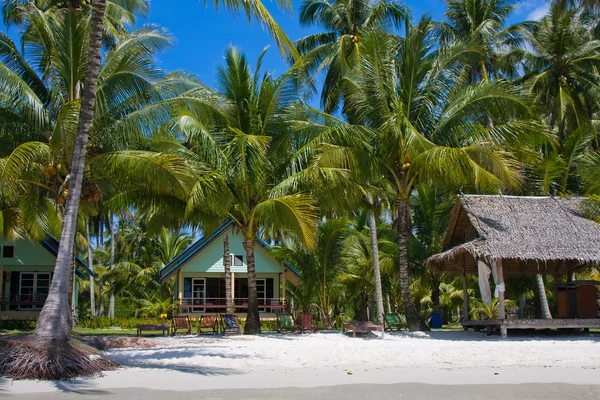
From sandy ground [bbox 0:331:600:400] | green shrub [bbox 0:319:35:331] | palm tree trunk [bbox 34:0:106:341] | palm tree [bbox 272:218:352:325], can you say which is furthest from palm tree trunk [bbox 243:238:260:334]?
green shrub [bbox 0:319:35:331]

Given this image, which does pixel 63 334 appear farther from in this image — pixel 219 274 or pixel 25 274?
pixel 25 274

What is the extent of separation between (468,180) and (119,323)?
16977 millimetres

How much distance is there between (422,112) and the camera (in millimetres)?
18453

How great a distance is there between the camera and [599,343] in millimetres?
14867

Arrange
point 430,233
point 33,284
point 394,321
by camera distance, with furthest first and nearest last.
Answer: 1. point 33,284
2. point 430,233
3. point 394,321

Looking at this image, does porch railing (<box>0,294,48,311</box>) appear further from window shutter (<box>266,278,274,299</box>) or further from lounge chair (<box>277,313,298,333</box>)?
lounge chair (<box>277,313,298,333</box>)

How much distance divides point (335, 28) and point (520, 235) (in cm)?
1356

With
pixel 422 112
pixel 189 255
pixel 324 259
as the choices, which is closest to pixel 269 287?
pixel 189 255

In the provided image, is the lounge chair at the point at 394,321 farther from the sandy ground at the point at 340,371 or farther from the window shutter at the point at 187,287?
the window shutter at the point at 187,287

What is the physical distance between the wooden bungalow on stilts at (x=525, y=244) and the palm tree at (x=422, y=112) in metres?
1.11

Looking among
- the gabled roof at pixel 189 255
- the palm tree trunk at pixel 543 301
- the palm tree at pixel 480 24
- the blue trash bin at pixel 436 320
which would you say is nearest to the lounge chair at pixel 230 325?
the blue trash bin at pixel 436 320

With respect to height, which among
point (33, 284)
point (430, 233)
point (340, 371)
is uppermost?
point (430, 233)

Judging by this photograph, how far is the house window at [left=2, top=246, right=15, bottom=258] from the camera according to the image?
26453 mm

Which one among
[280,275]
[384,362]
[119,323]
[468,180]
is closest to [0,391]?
[384,362]
